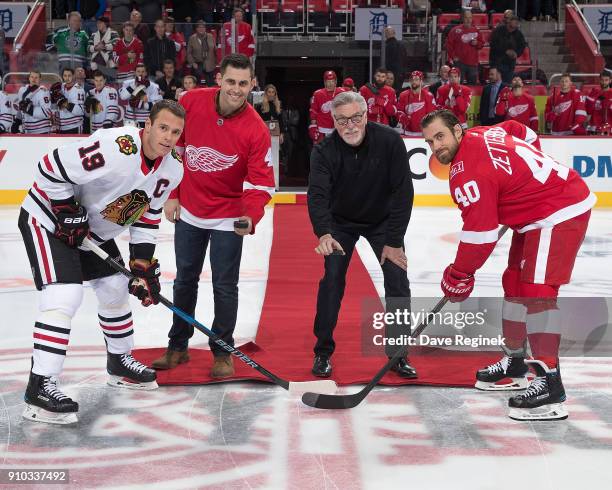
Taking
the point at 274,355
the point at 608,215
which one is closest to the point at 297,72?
the point at 608,215

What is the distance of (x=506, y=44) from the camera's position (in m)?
12.5

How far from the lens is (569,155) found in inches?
409

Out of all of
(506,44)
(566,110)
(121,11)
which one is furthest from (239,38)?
(566,110)

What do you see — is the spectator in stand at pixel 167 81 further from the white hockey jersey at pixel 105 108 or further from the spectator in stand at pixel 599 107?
the spectator in stand at pixel 599 107

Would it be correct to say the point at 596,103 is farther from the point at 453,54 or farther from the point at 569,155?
the point at 453,54

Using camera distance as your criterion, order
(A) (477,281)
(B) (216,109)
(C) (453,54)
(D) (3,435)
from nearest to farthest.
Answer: (D) (3,435) < (B) (216,109) < (A) (477,281) < (C) (453,54)

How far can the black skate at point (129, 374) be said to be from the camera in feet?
12.9

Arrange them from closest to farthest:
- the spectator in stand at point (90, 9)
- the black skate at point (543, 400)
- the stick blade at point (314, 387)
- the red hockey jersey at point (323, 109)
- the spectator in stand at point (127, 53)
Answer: the black skate at point (543, 400), the stick blade at point (314, 387), the red hockey jersey at point (323, 109), the spectator in stand at point (127, 53), the spectator in stand at point (90, 9)

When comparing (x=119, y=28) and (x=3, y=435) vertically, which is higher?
(x=119, y=28)

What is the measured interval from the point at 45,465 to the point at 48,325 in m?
0.62

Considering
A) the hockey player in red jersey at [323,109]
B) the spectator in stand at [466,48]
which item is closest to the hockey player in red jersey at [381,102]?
the hockey player in red jersey at [323,109]

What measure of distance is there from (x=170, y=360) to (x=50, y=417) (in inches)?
32.5

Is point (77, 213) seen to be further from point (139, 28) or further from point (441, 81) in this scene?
point (139, 28)

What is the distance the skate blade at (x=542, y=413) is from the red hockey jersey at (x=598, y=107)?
332 inches
